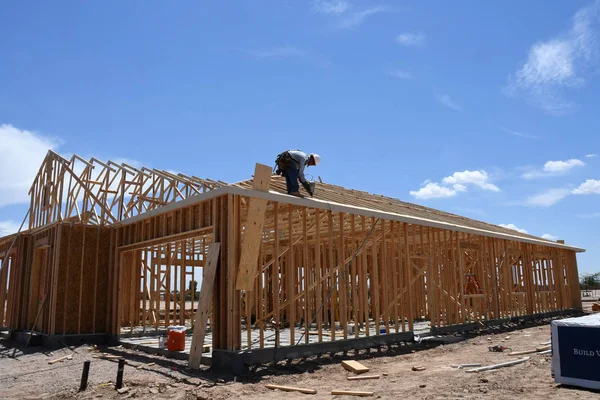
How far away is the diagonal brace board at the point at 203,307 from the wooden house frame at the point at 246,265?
3 cm

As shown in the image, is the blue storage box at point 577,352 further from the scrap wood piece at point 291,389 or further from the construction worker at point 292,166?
the construction worker at point 292,166

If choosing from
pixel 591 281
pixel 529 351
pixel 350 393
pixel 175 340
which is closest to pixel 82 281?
pixel 175 340

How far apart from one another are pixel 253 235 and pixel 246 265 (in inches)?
23.3

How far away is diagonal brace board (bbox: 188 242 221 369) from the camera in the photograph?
9188 mm

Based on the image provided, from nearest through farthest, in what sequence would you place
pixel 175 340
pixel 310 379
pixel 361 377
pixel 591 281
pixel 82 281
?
pixel 361 377, pixel 310 379, pixel 175 340, pixel 82 281, pixel 591 281

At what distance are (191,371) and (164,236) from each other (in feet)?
13.2

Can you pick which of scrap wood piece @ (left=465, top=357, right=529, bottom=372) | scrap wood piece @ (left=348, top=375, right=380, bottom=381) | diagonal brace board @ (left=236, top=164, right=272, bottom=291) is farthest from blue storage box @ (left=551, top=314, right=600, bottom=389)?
diagonal brace board @ (left=236, top=164, right=272, bottom=291)

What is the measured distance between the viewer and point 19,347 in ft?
44.9

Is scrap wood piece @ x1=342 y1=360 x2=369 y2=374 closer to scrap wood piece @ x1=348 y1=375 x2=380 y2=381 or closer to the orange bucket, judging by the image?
scrap wood piece @ x1=348 y1=375 x2=380 y2=381

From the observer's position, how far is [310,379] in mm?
8680

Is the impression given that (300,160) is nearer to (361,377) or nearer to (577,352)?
(361,377)

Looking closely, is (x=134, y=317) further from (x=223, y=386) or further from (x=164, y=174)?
(x=223, y=386)

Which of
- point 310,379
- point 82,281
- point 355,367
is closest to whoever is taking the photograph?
point 310,379

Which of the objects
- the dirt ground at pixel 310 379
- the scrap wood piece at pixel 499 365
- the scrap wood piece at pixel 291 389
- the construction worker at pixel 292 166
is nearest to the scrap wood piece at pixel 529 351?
the dirt ground at pixel 310 379
